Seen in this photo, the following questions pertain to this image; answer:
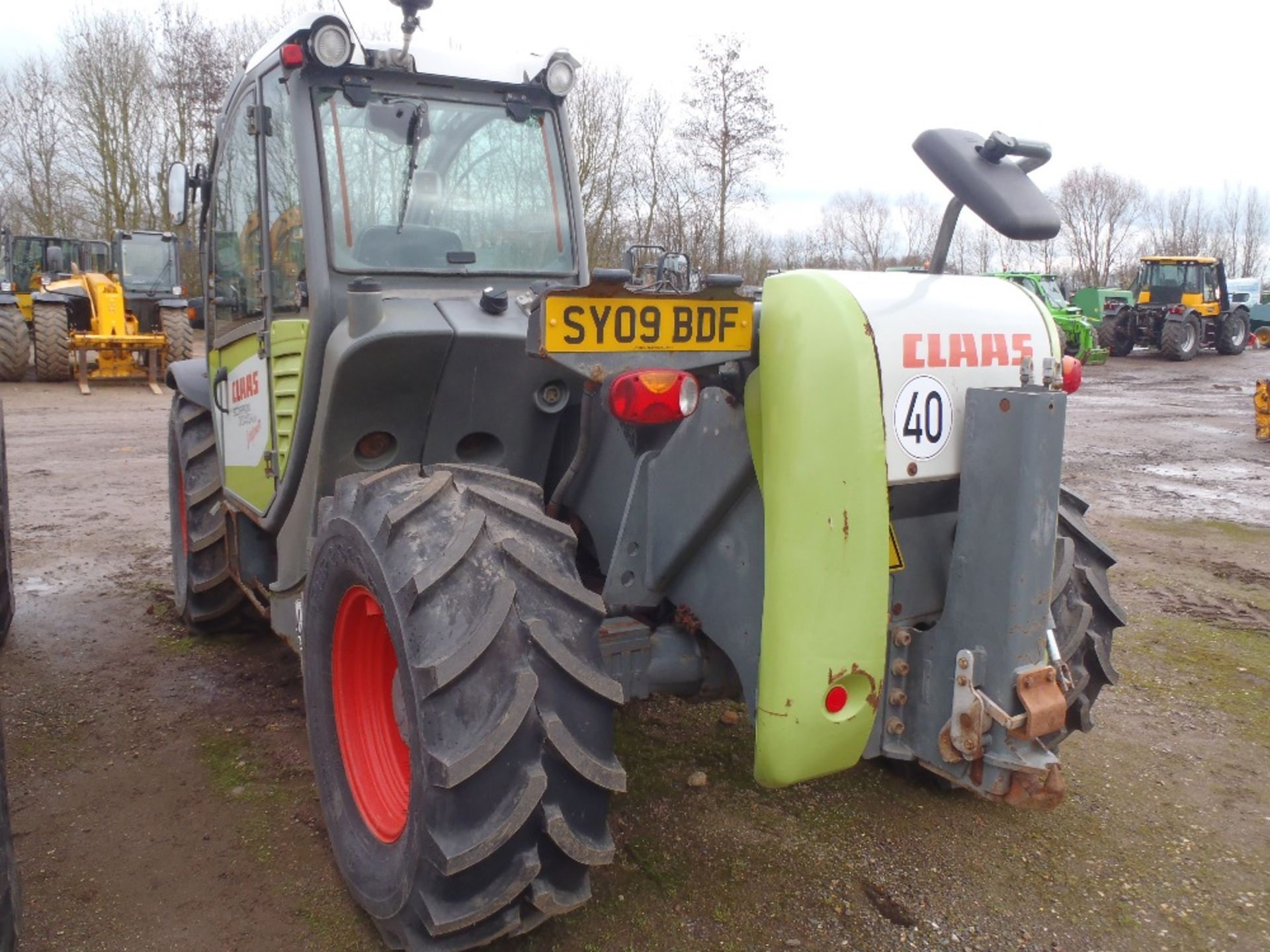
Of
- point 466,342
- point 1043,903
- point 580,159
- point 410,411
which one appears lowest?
point 1043,903

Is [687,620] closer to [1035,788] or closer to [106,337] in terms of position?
[1035,788]

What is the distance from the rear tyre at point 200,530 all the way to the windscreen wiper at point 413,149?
6.00 feet

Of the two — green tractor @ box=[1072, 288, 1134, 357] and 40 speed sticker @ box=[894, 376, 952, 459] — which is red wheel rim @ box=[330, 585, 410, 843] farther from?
green tractor @ box=[1072, 288, 1134, 357]

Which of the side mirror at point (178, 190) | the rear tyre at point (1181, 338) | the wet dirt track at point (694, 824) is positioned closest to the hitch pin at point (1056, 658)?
the wet dirt track at point (694, 824)

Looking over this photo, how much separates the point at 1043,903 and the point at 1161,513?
251 inches

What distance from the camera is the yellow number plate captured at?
220 cm

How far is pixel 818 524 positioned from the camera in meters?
2.29

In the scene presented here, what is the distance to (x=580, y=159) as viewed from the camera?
21.8 metres

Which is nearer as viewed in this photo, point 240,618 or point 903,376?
point 903,376

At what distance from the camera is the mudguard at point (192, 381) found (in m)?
4.79

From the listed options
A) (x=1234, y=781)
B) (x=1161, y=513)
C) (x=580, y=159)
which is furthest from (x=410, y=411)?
(x=580, y=159)

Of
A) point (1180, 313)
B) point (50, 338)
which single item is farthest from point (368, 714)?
point (1180, 313)

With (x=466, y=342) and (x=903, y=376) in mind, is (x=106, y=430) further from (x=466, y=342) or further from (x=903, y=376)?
(x=903, y=376)

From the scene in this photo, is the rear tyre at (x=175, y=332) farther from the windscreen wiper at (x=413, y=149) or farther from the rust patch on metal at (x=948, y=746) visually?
the rust patch on metal at (x=948, y=746)
